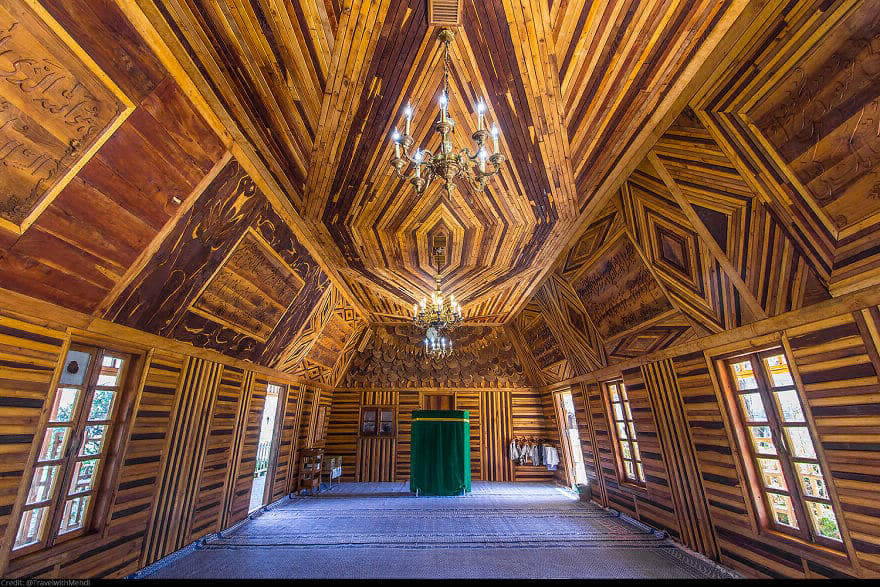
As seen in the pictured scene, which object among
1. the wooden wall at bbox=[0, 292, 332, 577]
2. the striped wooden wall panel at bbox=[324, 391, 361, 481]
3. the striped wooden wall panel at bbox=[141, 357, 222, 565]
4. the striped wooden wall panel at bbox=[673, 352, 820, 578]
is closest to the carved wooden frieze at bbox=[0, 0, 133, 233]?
the wooden wall at bbox=[0, 292, 332, 577]

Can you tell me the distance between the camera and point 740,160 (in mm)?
3025

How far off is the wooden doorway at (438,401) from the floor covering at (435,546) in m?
3.76

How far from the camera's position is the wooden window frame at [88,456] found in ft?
10.5

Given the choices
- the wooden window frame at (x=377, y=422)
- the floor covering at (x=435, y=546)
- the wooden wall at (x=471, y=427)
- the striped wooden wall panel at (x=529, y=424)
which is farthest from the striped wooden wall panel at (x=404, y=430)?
the floor covering at (x=435, y=546)

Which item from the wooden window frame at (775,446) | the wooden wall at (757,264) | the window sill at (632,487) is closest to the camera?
the wooden wall at (757,264)

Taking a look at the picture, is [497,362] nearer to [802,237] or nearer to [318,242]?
[318,242]

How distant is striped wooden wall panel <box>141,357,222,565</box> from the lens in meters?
4.48

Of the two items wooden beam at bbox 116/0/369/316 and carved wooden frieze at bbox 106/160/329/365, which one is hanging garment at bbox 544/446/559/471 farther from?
wooden beam at bbox 116/0/369/316

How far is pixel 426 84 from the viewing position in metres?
3.39

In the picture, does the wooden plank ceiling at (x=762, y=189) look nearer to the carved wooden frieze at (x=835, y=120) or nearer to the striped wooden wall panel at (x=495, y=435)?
the carved wooden frieze at (x=835, y=120)

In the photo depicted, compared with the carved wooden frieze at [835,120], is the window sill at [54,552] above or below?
below

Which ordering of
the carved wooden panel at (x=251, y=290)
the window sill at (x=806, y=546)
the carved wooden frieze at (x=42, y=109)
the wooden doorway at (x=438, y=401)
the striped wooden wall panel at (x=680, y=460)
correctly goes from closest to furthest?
the carved wooden frieze at (x=42, y=109), the window sill at (x=806, y=546), the carved wooden panel at (x=251, y=290), the striped wooden wall panel at (x=680, y=460), the wooden doorway at (x=438, y=401)

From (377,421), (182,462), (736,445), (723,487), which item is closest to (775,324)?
Answer: (736,445)

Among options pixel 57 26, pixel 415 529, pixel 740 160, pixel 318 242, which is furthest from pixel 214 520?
pixel 740 160
